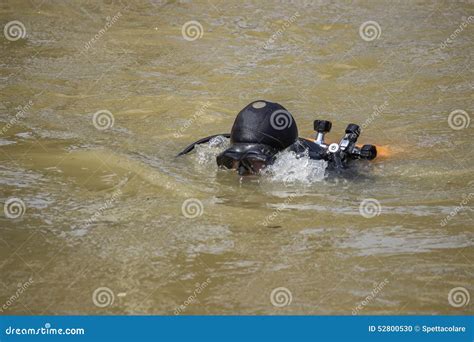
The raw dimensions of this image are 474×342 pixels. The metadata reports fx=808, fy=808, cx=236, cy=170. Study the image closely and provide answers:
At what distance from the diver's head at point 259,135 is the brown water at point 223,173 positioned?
1.00 ft

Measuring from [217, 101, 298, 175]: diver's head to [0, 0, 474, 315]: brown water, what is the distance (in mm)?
304

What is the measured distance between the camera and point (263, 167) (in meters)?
7.60

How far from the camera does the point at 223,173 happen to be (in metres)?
8.08

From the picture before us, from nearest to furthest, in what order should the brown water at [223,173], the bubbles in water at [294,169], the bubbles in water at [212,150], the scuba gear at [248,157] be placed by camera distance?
the brown water at [223,173] → the scuba gear at [248,157] → the bubbles in water at [294,169] → the bubbles in water at [212,150]

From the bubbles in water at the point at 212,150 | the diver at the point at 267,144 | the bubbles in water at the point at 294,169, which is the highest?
the diver at the point at 267,144

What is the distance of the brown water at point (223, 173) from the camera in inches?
220

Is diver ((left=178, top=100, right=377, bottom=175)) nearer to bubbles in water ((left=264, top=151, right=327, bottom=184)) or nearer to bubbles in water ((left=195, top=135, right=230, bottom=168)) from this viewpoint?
bubbles in water ((left=264, top=151, right=327, bottom=184))

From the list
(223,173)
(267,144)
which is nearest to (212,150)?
(223,173)

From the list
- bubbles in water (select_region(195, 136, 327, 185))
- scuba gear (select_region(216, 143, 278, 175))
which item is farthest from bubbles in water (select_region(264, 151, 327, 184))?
scuba gear (select_region(216, 143, 278, 175))

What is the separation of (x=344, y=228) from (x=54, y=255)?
2312 mm

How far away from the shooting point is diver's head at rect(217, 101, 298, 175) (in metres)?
7.50

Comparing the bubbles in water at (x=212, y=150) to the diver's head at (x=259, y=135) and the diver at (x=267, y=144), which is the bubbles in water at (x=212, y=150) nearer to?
the diver at (x=267, y=144)

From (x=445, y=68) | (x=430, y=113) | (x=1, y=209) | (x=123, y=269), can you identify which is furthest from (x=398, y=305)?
(x=445, y=68)

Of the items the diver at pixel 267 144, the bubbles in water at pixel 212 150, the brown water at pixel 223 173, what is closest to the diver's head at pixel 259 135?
the diver at pixel 267 144
